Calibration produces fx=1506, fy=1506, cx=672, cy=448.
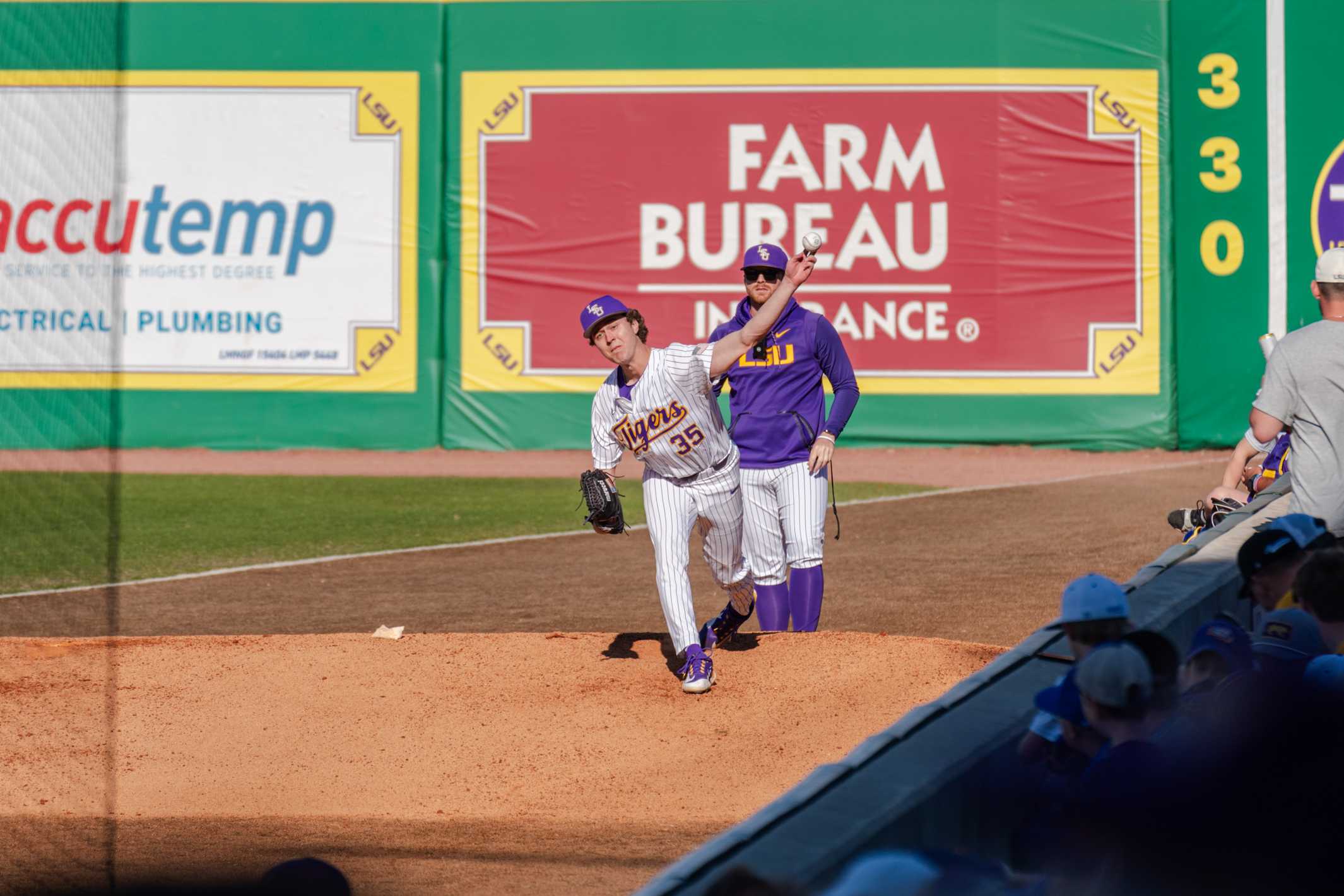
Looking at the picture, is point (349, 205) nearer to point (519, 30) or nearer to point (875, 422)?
point (519, 30)

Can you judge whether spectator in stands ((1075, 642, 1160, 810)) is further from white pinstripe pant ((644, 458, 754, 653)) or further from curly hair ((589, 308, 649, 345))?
curly hair ((589, 308, 649, 345))

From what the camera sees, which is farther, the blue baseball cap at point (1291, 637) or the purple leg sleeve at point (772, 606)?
the purple leg sleeve at point (772, 606)

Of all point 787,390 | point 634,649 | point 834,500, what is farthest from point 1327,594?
point 834,500

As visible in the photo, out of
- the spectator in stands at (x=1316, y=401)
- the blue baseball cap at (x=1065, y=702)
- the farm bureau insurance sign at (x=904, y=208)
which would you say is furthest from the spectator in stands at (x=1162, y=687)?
the farm bureau insurance sign at (x=904, y=208)

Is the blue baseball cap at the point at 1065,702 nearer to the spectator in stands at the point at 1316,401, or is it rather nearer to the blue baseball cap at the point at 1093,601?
the blue baseball cap at the point at 1093,601

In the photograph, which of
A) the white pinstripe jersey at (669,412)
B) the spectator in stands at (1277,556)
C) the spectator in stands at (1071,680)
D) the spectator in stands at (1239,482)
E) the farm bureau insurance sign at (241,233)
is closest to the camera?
the spectator in stands at (1071,680)

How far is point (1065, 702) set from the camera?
3455mm

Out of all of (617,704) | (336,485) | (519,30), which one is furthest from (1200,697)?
(519,30)

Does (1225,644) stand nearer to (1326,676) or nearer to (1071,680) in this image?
(1326,676)

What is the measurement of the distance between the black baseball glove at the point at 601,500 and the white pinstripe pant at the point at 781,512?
2.42 feet

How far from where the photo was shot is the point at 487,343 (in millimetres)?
17703

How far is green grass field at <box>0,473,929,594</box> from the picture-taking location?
37.2ft

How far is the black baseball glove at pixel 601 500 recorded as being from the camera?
6.50 metres

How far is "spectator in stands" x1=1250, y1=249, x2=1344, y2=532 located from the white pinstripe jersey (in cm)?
215
